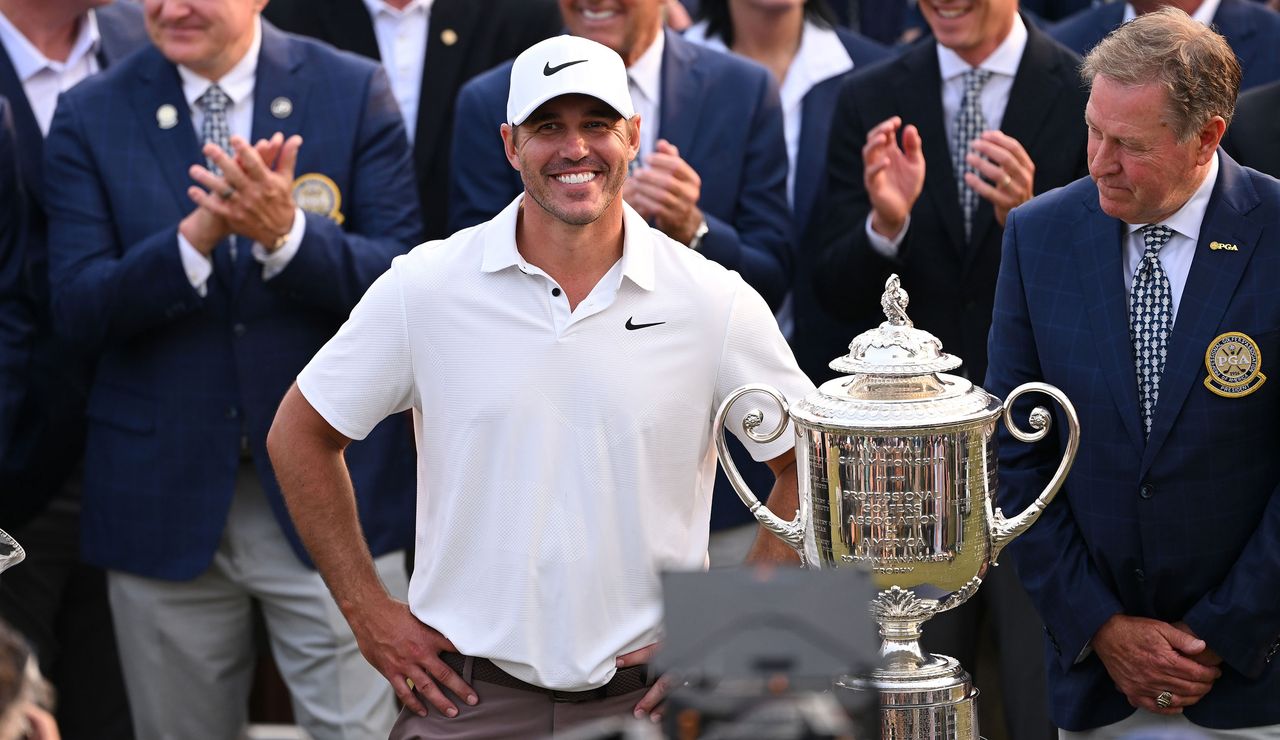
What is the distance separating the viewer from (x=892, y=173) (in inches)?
181

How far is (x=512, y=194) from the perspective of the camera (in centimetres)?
467

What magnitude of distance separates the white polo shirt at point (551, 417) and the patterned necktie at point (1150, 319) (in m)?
0.64

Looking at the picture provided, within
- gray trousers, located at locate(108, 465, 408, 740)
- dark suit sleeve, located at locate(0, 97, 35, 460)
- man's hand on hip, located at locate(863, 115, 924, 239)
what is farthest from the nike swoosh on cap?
dark suit sleeve, located at locate(0, 97, 35, 460)

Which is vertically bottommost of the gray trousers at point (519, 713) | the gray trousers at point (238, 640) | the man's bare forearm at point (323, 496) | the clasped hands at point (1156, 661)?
the gray trousers at point (238, 640)

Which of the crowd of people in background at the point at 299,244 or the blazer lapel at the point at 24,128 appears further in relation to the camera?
the blazer lapel at the point at 24,128

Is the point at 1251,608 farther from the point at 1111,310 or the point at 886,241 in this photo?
the point at 886,241

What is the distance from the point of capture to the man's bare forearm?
3.47m

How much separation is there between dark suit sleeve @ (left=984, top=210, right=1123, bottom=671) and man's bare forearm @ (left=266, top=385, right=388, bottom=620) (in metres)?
1.24

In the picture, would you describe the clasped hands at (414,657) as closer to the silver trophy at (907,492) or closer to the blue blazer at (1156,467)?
the silver trophy at (907,492)

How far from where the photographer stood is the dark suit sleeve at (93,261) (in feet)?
14.5

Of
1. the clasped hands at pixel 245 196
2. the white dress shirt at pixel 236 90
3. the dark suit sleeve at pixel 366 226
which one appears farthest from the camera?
the white dress shirt at pixel 236 90

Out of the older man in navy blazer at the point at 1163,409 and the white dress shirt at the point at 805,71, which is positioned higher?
the white dress shirt at the point at 805,71

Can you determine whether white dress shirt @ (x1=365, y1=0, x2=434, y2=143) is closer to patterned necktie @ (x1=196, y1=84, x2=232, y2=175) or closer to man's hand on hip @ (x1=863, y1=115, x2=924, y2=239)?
patterned necktie @ (x1=196, y1=84, x2=232, y2=175)

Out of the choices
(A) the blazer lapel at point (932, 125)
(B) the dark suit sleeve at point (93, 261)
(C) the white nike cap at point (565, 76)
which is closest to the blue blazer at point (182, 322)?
(B) the dark suit sleeve at point (93, 261)
